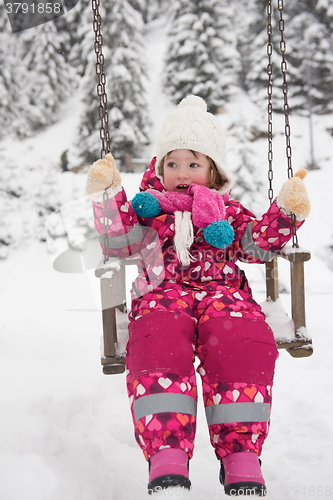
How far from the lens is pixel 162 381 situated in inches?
52.5

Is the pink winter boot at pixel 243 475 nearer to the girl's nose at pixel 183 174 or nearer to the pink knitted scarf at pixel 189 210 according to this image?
the pink knitted scarf at pixel 189 210

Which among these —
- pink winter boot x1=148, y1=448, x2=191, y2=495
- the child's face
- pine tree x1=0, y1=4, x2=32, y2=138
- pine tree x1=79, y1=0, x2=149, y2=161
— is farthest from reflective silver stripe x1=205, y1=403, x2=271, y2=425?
pine tree x1=0, y1=4, x2=32, y2=138

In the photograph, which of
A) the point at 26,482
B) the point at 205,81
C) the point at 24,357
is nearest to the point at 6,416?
the point at 26,482

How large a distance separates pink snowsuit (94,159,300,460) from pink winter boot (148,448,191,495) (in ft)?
0.07

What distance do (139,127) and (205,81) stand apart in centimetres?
151

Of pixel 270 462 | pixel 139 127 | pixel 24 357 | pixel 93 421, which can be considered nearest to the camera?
pixel 270 462

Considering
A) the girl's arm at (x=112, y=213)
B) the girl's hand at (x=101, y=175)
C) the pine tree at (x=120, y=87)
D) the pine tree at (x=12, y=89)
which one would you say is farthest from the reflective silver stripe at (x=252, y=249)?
the pine tree at (x=12, y=89)

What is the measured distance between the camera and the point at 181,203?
1.94m

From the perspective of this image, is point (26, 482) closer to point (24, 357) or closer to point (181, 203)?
point (181, 203)

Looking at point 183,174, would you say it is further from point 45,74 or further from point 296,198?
point 45,74

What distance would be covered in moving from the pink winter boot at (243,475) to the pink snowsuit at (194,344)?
3 cm

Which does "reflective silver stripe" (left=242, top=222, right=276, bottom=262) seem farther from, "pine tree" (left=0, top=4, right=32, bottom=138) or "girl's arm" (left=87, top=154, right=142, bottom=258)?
"pine tree" (left=0, top=4, right=32, bottom=138)

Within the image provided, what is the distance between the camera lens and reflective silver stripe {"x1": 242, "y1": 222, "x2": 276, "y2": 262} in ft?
6.27

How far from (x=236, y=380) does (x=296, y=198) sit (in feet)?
2.56
